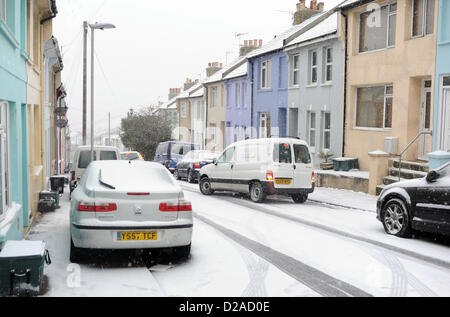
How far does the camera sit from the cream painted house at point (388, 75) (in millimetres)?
16938

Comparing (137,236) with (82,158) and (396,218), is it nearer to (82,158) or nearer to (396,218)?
(396,218)

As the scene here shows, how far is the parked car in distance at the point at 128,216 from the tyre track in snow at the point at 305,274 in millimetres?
1385

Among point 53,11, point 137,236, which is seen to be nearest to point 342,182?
point 53,11

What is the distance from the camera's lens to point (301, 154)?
14.9 metres

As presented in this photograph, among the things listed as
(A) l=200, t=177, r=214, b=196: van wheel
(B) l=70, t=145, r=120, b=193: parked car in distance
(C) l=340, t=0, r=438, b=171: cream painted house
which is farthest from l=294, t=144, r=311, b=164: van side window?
(B) l=70, t=145, r=120, b=193: parked car in distance

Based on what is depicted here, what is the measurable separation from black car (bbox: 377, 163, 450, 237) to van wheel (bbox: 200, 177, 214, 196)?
7.97 metres

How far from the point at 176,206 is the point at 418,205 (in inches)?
181

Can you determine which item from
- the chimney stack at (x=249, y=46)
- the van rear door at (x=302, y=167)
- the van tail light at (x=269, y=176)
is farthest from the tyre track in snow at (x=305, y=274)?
the chimney stack at (x=249, y=46)

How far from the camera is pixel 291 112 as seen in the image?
26.9 metres

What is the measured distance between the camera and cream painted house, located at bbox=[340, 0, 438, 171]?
1694 cm

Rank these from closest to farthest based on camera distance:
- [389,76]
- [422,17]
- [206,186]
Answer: [422,17] < [206,186] < [389,76]

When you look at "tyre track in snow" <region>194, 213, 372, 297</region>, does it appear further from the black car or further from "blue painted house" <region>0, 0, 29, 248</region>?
"blue painted house" <region>0, 0, 29, 248</region>
